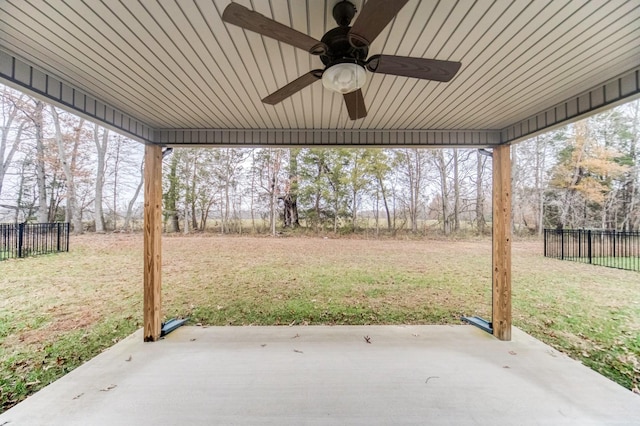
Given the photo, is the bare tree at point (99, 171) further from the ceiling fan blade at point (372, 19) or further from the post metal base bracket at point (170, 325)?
the ceiling fan blade at point (372, 19)

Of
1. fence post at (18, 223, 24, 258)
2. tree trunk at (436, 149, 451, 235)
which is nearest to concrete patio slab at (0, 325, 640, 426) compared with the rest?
fence post at (18, 223, 24, 258)

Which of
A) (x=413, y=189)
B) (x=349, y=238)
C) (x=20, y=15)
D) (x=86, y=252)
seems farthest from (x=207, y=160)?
(x=20, y=15)

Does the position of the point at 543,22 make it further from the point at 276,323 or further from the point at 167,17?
the point at 276,323

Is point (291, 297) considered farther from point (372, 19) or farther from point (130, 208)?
point (130, 208)

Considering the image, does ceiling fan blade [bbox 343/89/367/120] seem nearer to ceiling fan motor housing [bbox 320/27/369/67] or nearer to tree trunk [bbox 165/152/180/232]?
ceiling fan motor housing [bbox 320/27/369/67]

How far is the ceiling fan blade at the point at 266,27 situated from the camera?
3.32 ft

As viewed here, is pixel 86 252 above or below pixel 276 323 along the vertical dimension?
above

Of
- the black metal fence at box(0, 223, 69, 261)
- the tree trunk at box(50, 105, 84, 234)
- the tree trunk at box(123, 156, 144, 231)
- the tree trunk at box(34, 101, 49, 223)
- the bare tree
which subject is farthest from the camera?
the tree trunk at box(123, 156, 144, 231)

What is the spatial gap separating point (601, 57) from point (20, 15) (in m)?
3.36

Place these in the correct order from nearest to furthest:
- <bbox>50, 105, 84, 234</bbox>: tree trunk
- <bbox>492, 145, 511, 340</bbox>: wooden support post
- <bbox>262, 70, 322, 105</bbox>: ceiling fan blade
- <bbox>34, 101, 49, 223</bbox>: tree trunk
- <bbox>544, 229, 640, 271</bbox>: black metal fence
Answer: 1. <bbox>262, 70, 322, 105</bbox>: ceiling fan blade
2. <bbox>492, 145, 511, 340</bbox>: wooden support post
3. <bbox>544, 229, 640, 271</bbox>: black metal fence
4. <bbox>34, 101, 49, 223</bbox>: tree trunk
5. <bbox>50, 105, 84, 234</bbox>: tree trunk

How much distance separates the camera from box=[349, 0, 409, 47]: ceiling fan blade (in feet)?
3.13

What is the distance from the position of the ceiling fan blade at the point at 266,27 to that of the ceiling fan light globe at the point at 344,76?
11 centimetres

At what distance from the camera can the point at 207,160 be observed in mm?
9984

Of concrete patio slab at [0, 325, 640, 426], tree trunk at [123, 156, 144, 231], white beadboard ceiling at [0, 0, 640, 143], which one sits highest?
white beadboard ceiling at [0, 0, 640, 143]
